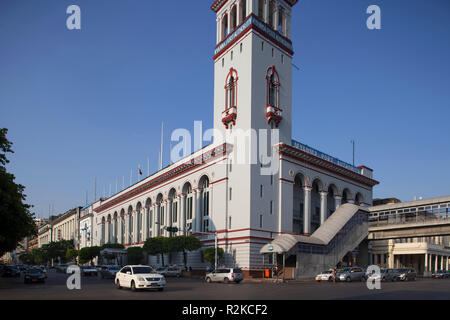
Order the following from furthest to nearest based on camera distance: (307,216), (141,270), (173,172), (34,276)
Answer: (173,172), (307,216), (34,276), (141,270)

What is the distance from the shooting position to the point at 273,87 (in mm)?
59719

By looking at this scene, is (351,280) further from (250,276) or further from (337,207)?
(337,207)

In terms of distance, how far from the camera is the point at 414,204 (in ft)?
193

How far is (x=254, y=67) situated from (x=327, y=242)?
77.8ft

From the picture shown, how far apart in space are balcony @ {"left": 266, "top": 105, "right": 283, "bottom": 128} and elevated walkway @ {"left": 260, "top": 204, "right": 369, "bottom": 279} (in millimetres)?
15018

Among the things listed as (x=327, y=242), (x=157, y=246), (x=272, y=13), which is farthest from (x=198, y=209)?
(x=272, y=13)

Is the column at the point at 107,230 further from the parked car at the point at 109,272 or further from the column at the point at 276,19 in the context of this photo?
the column at the point at 276,19

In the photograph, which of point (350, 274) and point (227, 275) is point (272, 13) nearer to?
point (350, 274)

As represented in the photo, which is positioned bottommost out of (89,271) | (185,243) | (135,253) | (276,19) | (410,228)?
(89,271)

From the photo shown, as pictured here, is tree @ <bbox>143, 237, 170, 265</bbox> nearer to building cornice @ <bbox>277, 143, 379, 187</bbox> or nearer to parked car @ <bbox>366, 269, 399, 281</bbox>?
building cornice @ <bbox>277, 143, 379, 187</bbox>

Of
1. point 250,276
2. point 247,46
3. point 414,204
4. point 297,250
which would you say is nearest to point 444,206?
point 414,204

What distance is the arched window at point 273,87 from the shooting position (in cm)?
5893

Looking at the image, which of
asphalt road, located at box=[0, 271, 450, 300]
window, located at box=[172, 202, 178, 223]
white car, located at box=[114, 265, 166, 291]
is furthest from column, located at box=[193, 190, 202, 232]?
white car, located at box=[114, 265, 166, 291]

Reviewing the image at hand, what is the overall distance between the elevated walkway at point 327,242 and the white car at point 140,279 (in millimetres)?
21718
